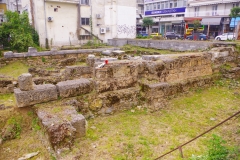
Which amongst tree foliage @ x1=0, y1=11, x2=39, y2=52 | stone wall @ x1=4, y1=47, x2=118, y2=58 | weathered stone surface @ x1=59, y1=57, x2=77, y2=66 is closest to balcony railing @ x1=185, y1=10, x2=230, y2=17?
stone wall @ x1=4, y1=47, x2=118, y2=58

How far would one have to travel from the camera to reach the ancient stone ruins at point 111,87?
3.93 metres

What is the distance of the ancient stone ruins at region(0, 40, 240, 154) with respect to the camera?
393 centimetres

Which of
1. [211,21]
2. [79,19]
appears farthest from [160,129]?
[211,21]

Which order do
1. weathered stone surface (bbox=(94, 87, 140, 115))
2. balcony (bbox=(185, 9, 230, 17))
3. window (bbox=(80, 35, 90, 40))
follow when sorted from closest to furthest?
weathered stone surface (bbox=(94, 87, 140, 115))
window (bbox=(80, 35, 90, 40))
balcony (bbox=(185, 9, 230, 17))

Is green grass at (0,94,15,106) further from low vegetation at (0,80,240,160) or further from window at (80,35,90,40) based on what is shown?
window at (80,35,90,40)

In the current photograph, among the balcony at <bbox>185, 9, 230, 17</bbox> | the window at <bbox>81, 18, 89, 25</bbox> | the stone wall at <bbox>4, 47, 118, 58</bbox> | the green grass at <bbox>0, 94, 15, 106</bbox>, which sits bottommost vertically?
the green grass at <bbox>0, 94, 15, 106</bbox>

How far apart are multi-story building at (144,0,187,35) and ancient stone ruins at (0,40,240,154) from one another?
1125 inches

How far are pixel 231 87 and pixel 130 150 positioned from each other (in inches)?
213

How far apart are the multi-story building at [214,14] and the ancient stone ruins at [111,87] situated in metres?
22.2

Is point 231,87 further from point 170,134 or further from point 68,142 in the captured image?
point 68,142

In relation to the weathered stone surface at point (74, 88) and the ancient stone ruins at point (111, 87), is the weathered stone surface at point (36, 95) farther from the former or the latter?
the weathered stone surface at point (74, 88)

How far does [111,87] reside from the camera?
17.5 ft

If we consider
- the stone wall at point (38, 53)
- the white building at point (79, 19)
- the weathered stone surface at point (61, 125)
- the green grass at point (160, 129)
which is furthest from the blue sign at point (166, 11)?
the weathered stone surface at point (61, 125)

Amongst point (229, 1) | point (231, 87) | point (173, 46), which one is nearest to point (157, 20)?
point (229, 1)
